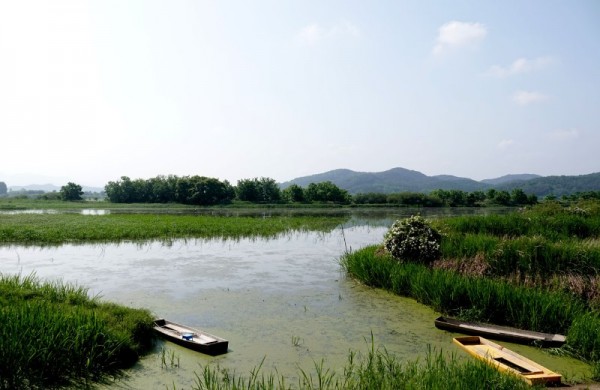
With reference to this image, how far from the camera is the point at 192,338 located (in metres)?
8.79

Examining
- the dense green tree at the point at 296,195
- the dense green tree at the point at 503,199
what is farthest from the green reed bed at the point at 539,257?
the dense green tree at the point at 503,199

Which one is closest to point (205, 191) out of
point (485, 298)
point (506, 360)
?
point (485, 298)

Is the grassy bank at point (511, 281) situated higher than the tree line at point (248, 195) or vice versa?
the tree line at point (248, 195)

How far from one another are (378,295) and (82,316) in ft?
29.9

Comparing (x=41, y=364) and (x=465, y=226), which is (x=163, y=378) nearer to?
(x=41, y=364)

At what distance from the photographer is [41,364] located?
22.6 ft

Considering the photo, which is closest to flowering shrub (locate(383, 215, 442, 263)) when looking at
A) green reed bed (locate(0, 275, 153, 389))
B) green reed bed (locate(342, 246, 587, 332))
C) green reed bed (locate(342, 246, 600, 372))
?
green reed bed (locate(342, 246, 587, 332))

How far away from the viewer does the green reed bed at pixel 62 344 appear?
6.66 meters

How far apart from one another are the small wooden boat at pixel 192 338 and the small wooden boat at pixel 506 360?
491 cm

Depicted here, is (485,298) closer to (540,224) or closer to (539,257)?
(539,257)

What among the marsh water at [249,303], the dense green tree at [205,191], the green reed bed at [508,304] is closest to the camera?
the marsh water at [249,303]

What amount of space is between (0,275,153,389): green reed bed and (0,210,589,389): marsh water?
0.49 meters

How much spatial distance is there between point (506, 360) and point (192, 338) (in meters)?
6.24

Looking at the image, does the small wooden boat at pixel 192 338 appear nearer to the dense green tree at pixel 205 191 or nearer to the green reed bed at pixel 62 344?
the green reed bed at pixel 62 344
